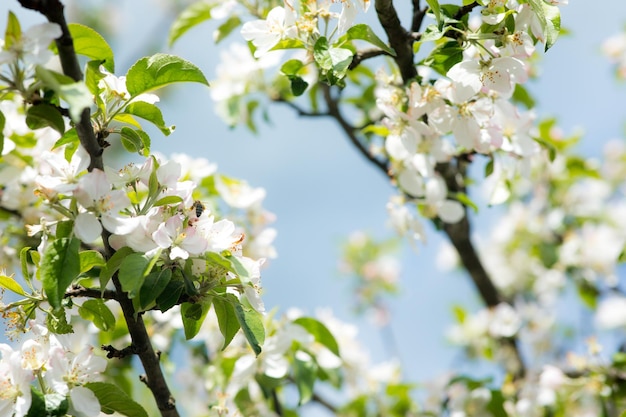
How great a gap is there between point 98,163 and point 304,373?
93 centimetres

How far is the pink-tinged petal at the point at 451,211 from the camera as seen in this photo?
1.99 m

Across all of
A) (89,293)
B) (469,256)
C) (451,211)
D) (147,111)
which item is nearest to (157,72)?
(147,111)

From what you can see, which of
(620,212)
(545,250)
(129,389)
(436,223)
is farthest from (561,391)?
(620,212)

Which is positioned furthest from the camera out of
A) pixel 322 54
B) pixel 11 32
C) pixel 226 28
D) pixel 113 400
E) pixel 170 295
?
pixel 226 28

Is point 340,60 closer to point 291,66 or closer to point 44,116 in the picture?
point 291,66

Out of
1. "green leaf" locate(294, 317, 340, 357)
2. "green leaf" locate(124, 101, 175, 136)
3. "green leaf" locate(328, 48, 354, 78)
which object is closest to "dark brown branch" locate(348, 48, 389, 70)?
"green leaf" locate(328, 48, 354, 78)

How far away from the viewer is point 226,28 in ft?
6.98

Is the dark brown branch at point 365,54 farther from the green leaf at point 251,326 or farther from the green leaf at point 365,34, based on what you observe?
the green leaf at point 251,326

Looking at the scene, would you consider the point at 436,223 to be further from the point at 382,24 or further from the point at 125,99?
the point at 125,99

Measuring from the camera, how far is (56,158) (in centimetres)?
117

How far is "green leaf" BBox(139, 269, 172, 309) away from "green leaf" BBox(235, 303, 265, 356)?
14cm

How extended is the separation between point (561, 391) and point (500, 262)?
1758 millimetres

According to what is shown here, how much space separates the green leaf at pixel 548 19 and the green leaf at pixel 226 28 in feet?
3.54

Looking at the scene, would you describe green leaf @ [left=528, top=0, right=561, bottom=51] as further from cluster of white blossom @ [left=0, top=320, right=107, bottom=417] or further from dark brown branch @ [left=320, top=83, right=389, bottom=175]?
dark brown branch @ [left=320, top=83, right=389, bottom=175]
